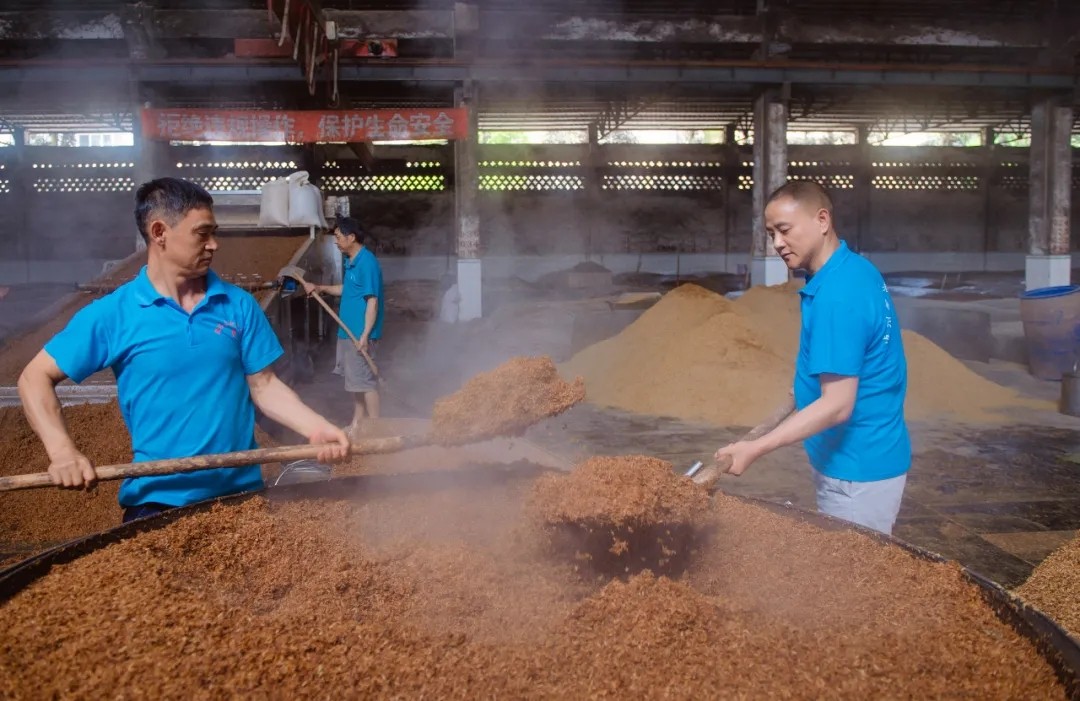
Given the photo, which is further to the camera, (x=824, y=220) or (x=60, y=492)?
(x=60, y=492)

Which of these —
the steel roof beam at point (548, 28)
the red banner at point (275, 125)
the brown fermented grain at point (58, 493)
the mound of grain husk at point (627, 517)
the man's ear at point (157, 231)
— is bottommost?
the brown fermented grain at point (58, 493)

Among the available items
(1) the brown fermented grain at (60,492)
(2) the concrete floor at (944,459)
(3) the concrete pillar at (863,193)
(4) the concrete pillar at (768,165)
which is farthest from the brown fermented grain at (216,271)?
(3) the concrete pillar at (863,193)

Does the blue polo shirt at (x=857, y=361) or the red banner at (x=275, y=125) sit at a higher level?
the red banner at (x=275, y=125)

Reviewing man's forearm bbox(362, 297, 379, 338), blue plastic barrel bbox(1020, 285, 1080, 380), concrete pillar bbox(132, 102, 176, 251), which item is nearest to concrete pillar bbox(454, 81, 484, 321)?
concrete pillar bbox(132, 102, 176, 251)

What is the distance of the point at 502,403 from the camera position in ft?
8.43

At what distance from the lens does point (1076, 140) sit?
803 inches

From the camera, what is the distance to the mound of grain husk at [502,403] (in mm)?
2547

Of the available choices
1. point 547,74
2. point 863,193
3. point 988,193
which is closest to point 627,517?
point 547,74

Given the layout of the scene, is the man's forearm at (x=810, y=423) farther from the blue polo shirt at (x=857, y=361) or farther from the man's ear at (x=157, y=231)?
the man's ear at (x=157, y=231)

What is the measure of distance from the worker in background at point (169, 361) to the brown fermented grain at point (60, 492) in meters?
1.40

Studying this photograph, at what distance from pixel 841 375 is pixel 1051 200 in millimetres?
14162

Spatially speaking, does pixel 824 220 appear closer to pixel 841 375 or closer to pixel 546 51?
pixel 841 375

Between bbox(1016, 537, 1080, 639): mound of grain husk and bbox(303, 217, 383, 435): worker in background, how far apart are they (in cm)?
455

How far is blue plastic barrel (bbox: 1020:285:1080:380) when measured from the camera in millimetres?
8430
